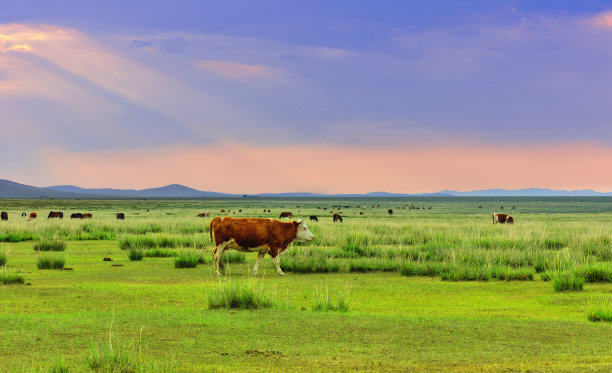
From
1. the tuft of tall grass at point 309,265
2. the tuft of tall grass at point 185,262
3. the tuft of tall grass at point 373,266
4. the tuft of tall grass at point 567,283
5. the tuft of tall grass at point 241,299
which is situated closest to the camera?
the tuft of tall grass at point 241,299

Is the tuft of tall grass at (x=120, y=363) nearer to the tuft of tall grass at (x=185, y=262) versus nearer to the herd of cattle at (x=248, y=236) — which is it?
the herd of cattle at (x=248, y=236)

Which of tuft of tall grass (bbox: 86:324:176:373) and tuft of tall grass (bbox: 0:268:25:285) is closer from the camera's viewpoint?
tuft of tall grass (bbox: 86:324:176:373)

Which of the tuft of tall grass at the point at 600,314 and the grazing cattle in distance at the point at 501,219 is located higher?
the grazing cattle in distance at the point at 501,219

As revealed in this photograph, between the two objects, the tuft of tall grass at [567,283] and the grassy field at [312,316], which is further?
the tuft of tall grass at [567,283]

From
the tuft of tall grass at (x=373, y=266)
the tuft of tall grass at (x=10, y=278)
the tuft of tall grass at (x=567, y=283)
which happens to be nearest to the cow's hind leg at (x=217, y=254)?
the tuft of tall grass at (x=373, y=266)

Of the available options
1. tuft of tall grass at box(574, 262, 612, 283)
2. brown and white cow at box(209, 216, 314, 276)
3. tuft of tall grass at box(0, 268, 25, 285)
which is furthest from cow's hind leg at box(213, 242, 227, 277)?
tuft of tall grass at box(574, 262, 612, 283)

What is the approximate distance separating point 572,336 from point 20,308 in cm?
993

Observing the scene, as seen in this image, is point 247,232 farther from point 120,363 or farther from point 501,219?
point 501,219

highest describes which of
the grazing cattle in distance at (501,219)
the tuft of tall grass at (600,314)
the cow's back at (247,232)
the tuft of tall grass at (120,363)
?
the cow's back at (247,232)

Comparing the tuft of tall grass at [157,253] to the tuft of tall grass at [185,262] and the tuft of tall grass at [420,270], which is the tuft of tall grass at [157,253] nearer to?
the tuft of tall grass at [185,262]

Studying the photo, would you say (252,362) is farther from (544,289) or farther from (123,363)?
(544,289)

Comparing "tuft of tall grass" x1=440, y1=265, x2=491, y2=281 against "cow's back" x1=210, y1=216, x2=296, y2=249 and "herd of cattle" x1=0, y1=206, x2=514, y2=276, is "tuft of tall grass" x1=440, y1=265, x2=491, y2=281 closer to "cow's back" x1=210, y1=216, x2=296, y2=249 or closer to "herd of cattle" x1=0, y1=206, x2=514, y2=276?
"herd of cattle" x1=0, y1=206, x2=514, y2=276

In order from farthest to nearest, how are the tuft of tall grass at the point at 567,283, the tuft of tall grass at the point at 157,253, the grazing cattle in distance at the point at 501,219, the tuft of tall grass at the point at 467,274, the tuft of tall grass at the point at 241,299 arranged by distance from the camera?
→ 1. the grazing cattle in distance at the point at 501,219
2. the tuft of tall grass at the point at 157,253
3. the tuft of tall grass at the point at 467,274
4. the tuft of tall grass at the point at 567,283
5. the tuft of tall grass at the point at 241,299

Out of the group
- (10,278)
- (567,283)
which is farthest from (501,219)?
(10,278)
